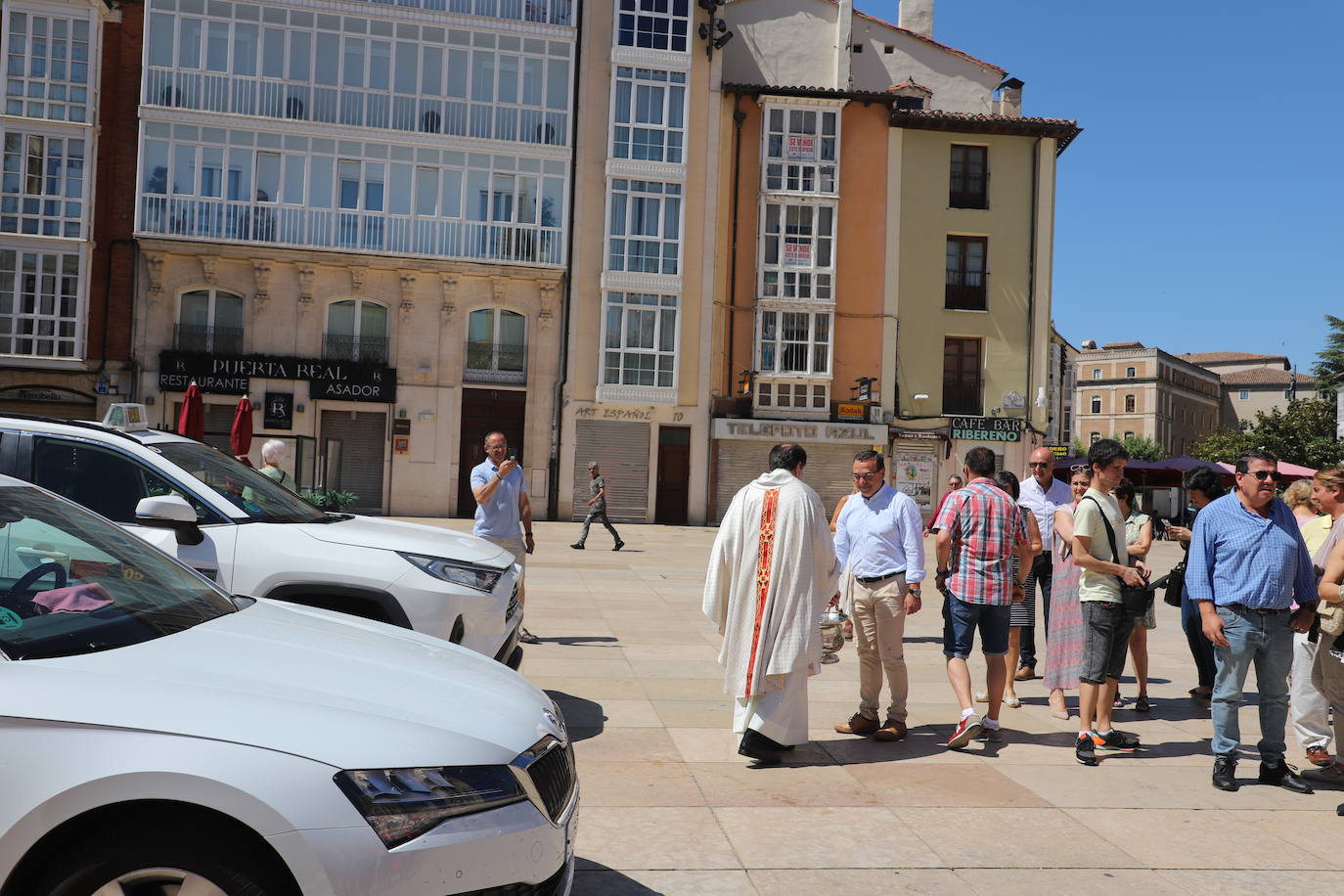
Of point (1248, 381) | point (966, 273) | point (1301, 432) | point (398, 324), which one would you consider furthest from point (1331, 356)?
point (1248, 381)

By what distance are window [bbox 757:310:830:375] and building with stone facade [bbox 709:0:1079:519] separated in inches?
2.1

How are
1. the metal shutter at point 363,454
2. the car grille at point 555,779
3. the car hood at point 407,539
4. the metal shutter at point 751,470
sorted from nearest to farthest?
the car grille at point 555,779 → the car hood at point 407,539 → the metal shutter at point 363,454 → the metal shutter at point 751,470

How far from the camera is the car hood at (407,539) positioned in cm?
614

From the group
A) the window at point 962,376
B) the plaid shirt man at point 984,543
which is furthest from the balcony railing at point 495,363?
the plaid shirt man at point 984,543

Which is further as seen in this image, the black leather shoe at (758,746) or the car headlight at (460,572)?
the car headlight at (460,572)

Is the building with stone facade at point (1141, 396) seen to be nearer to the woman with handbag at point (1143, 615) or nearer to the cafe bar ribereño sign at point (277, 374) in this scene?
the cafe bar ribereño sign at point (277, 374)

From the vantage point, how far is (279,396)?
29703 millimetres

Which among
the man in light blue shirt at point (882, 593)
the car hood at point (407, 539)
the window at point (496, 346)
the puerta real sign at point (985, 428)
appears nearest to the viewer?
the car hood at point (407, 539)

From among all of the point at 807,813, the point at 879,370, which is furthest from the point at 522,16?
the point at 807,813

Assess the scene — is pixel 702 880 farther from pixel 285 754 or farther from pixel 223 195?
pixel 223 195

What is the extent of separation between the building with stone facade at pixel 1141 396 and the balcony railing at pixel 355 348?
268 feet

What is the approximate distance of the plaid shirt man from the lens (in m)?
6.59

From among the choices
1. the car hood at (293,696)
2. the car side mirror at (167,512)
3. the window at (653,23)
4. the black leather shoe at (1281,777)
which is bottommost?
the black leather shoe at (1281,777)

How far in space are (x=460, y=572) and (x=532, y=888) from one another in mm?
3478
